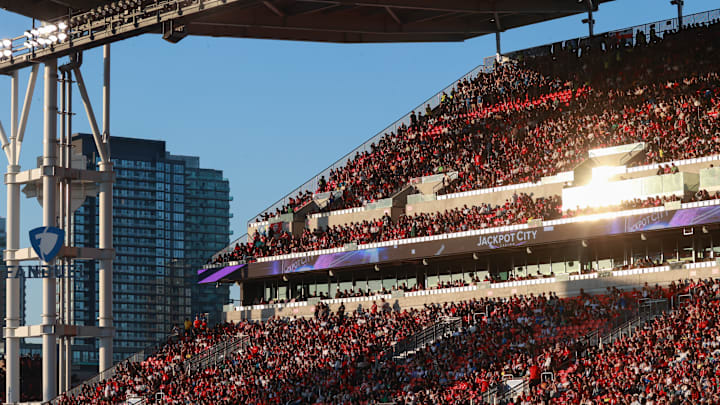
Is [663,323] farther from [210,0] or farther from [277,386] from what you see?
[210,0]

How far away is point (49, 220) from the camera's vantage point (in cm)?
6041

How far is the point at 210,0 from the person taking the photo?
5353cm

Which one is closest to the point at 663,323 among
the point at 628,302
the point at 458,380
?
the point at 628,302

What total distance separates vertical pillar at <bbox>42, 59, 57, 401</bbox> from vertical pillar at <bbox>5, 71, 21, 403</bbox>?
76.9 inches

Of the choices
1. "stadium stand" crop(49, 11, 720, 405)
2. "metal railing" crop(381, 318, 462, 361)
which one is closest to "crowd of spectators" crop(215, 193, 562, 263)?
"stadium stand" crop(49, 11, 720, 405)

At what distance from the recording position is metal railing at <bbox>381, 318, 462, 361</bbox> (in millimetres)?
53781

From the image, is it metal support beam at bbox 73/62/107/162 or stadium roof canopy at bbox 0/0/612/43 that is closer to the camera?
metal support beam at bbox 73/62/107/162

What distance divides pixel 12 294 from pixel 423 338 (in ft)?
71.2

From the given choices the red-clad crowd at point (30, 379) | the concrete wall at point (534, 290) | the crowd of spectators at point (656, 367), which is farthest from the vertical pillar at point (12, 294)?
the red-clad crowd at point (30, 379)

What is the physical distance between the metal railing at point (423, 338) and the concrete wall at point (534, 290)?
3186 mm

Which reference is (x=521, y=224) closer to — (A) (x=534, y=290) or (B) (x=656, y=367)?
(A) (x=534, y=290)

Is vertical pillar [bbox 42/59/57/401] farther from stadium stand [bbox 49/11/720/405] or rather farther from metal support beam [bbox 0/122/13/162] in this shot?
metal support beam [bbox 0/122/13/162]

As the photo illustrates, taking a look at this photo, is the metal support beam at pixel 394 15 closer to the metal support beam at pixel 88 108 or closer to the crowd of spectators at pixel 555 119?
the crowd of spectators at pixel 555 119

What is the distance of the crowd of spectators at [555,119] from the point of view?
185 feet
